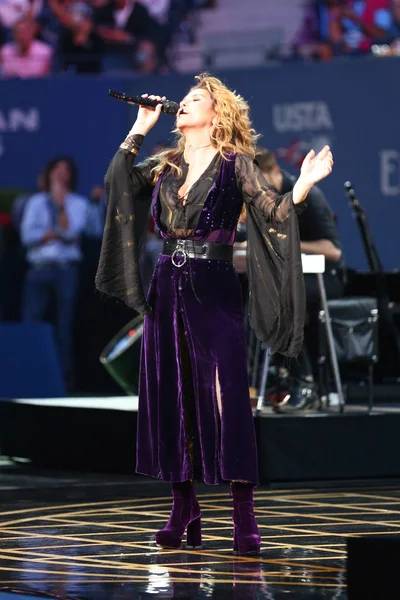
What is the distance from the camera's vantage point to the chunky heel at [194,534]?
532cm

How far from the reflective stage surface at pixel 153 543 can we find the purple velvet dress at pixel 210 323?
1.28 feet

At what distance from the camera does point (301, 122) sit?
13.0 metres

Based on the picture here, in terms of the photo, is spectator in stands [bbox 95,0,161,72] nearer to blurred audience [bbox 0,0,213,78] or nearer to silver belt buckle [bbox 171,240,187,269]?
blurred audience [bbox 0,0,213,78]

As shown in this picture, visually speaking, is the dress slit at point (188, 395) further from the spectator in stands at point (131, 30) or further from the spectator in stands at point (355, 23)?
the spectator in stands at point (131, 30)

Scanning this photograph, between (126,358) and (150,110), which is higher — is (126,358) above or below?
below

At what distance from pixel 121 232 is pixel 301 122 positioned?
788 cm

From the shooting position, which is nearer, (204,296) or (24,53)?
(204,296)

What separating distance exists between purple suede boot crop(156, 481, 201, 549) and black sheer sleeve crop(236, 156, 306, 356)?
68 centimetres

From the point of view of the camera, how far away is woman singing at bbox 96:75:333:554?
203 inches

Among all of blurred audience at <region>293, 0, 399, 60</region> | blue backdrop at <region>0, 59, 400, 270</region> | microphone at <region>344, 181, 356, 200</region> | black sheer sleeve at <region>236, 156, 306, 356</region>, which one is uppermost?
blurred audience at <region>293, 0, 399, 60</region>

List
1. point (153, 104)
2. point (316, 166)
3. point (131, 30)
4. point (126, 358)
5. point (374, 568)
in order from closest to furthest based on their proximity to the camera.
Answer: point (374, 568), point (316, 166), point (153, 104), point (126, 358), point (131, 30)

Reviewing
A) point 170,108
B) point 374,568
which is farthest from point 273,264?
point 374,568

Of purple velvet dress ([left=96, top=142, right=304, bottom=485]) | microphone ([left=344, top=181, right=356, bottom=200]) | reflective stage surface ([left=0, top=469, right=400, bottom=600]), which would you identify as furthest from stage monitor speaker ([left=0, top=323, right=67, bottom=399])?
purple velvet dress ([left=96, top=142, right=304, bottom=485])

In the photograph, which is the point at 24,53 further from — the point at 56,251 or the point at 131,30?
the point at 56,251
